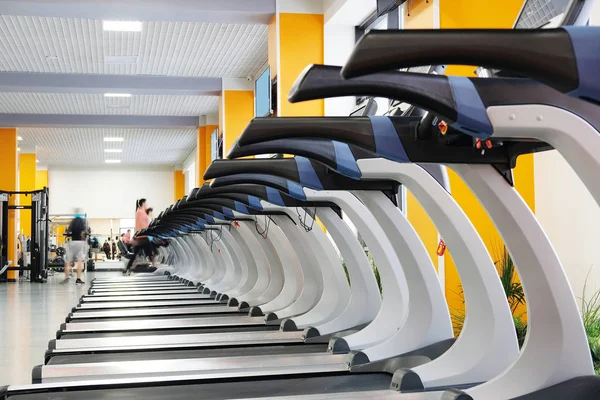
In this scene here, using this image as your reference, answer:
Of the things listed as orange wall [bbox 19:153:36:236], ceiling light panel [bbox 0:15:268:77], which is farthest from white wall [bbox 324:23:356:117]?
orange wall [bbox 19:153:36:236]

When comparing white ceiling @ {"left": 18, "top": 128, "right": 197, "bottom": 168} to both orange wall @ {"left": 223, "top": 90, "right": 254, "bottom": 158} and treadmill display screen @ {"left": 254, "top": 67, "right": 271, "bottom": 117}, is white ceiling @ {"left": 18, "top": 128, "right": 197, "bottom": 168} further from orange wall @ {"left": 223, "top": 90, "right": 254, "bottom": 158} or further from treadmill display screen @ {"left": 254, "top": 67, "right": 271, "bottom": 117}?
treadmill display screen @ {"left": 254, "top": 67, "right": 271, "bottom": 117}

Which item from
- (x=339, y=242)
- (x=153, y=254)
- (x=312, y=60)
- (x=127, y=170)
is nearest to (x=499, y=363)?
(x=339, y=242)

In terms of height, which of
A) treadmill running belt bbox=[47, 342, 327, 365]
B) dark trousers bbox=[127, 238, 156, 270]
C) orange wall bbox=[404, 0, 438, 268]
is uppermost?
orange wall bbox=[404, 0, 438, 268]

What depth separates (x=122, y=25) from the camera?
8.89 m

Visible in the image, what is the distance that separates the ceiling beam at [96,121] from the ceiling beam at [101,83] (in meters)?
2.86

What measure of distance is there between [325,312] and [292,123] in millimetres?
2343

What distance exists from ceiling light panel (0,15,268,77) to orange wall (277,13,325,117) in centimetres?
112

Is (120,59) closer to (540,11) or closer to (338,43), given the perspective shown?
(338,43)

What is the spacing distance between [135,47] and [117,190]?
1395cm

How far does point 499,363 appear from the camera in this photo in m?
2.42

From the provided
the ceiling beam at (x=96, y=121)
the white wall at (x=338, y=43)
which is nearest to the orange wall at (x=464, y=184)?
the white wall at (x=338, y=43)

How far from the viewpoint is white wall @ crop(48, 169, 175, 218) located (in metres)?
23.0

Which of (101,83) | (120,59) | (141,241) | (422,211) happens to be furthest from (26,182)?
(422,211)

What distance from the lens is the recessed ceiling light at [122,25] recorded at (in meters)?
8.83
